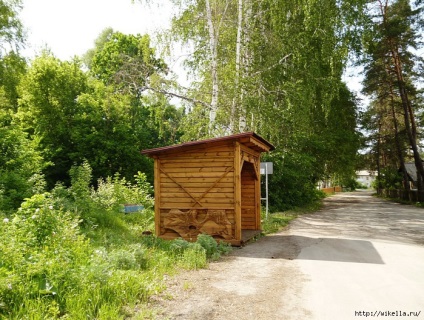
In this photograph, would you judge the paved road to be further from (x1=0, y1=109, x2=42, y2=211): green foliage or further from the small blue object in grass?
(x1=0, y1=109, x2=42, y2=211): green foliage

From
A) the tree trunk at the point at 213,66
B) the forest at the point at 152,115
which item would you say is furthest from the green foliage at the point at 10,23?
the tree trunk at the point at 213,66

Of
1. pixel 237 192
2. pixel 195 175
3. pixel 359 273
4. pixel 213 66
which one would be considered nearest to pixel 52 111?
pixel 213 66

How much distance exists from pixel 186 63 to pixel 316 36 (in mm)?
5771

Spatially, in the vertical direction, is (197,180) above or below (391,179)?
below

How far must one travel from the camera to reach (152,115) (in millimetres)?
19609

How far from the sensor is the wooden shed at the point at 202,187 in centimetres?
995

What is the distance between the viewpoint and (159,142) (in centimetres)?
3128

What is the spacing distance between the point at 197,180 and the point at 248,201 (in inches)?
118

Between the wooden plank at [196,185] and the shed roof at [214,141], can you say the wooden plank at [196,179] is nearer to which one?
the wooden plank at [196,185]

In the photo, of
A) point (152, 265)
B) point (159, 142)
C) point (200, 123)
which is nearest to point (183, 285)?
point (152, 265)

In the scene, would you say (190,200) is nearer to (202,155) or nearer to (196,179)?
(196,179)

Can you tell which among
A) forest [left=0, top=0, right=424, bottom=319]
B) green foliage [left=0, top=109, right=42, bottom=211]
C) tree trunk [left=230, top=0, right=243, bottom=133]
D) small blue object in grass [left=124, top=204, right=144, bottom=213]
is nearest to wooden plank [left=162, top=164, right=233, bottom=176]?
forest [left=0, top=0, right=424, bottom=319]

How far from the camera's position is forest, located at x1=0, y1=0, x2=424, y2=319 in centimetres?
537

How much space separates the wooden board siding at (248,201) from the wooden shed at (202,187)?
1556mm
